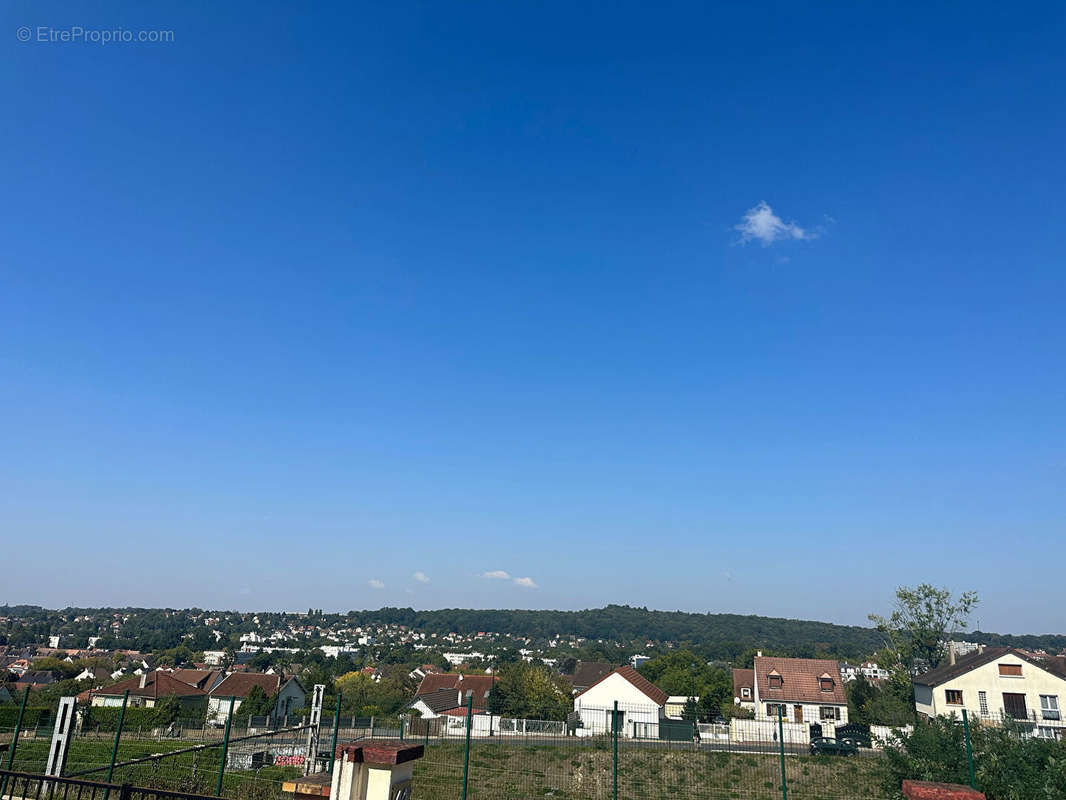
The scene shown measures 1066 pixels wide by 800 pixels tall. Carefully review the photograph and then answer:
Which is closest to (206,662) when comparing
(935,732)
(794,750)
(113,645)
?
(113,645)

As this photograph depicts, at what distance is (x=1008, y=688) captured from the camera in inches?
1620

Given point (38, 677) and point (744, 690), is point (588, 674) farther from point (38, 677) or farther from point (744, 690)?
point (38, 677)

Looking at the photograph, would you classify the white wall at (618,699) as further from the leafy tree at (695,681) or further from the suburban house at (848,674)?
the suburban house at (848,674)

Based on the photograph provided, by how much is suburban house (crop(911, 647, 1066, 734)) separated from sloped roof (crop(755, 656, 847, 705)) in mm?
8473

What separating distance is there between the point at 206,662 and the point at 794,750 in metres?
135

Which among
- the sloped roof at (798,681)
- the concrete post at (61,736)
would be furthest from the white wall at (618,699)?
the concrete post at (61,736)

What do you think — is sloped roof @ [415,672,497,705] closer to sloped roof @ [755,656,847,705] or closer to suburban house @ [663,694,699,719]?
suburban house @ [663,694,699,719]

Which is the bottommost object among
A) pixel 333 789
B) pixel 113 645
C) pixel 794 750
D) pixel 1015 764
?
pixel 113 645

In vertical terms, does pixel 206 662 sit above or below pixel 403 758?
below

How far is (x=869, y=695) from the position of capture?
191ft

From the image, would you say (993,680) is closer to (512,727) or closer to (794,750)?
(794,750)

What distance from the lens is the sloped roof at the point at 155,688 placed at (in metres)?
50.0

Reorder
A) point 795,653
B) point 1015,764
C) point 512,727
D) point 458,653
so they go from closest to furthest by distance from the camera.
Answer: point 1015,764 → point 512,727 → point 795,653 → point 458,653

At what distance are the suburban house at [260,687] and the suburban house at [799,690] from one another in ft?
121
